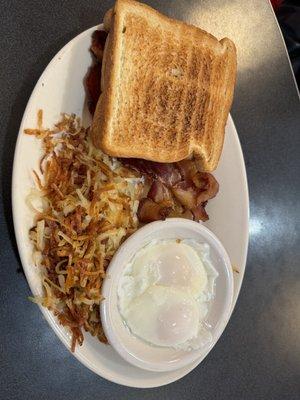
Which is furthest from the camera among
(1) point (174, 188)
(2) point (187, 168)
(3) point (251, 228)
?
(3) point (251, 228)

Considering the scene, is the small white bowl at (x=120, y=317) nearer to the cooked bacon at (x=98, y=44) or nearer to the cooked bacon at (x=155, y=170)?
the cooked bacon at (x=155, y=170)

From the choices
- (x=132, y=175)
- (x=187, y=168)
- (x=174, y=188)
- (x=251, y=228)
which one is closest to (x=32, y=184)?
(x=132, y=175)

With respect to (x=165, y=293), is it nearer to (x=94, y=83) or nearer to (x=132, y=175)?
(x=132, y=175)

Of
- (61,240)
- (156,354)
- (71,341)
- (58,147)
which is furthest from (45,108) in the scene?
(156,354)

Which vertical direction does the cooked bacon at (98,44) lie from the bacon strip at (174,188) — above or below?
above

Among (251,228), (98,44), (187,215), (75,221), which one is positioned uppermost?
(98,44)

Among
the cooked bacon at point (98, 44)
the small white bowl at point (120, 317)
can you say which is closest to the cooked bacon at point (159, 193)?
the small white bowl at point (120, 317)
